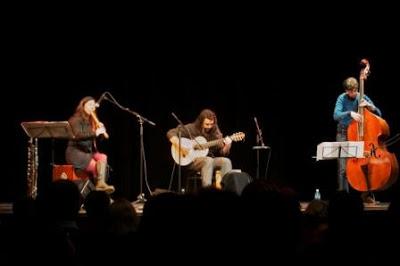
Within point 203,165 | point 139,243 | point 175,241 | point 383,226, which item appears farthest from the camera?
point 203,165

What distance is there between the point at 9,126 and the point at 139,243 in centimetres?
788

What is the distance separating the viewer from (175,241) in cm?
246

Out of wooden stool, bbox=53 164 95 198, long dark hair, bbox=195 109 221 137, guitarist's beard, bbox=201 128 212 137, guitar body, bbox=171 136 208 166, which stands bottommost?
wooden stool, bbox=53 164 95 198

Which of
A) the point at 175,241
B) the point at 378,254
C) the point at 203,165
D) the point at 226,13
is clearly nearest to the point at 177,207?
the point at 175,241

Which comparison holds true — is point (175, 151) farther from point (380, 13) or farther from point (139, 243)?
point (139, 243)

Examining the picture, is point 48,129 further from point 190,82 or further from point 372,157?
point 372,157

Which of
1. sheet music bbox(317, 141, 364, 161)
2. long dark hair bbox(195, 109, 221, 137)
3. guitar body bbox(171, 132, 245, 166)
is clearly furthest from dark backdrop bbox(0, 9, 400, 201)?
sheet music bbox(317, 141, 364, 161)

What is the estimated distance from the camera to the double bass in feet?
28.0

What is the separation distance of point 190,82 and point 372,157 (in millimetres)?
3301

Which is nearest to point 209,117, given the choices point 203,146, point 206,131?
point 206,131

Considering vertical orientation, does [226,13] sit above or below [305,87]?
above

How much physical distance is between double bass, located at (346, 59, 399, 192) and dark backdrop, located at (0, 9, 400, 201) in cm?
179

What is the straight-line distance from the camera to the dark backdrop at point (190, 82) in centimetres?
1006

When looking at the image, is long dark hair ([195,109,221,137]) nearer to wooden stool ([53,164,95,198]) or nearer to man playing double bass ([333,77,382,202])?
man playing double bass ([333,77,382,202])
